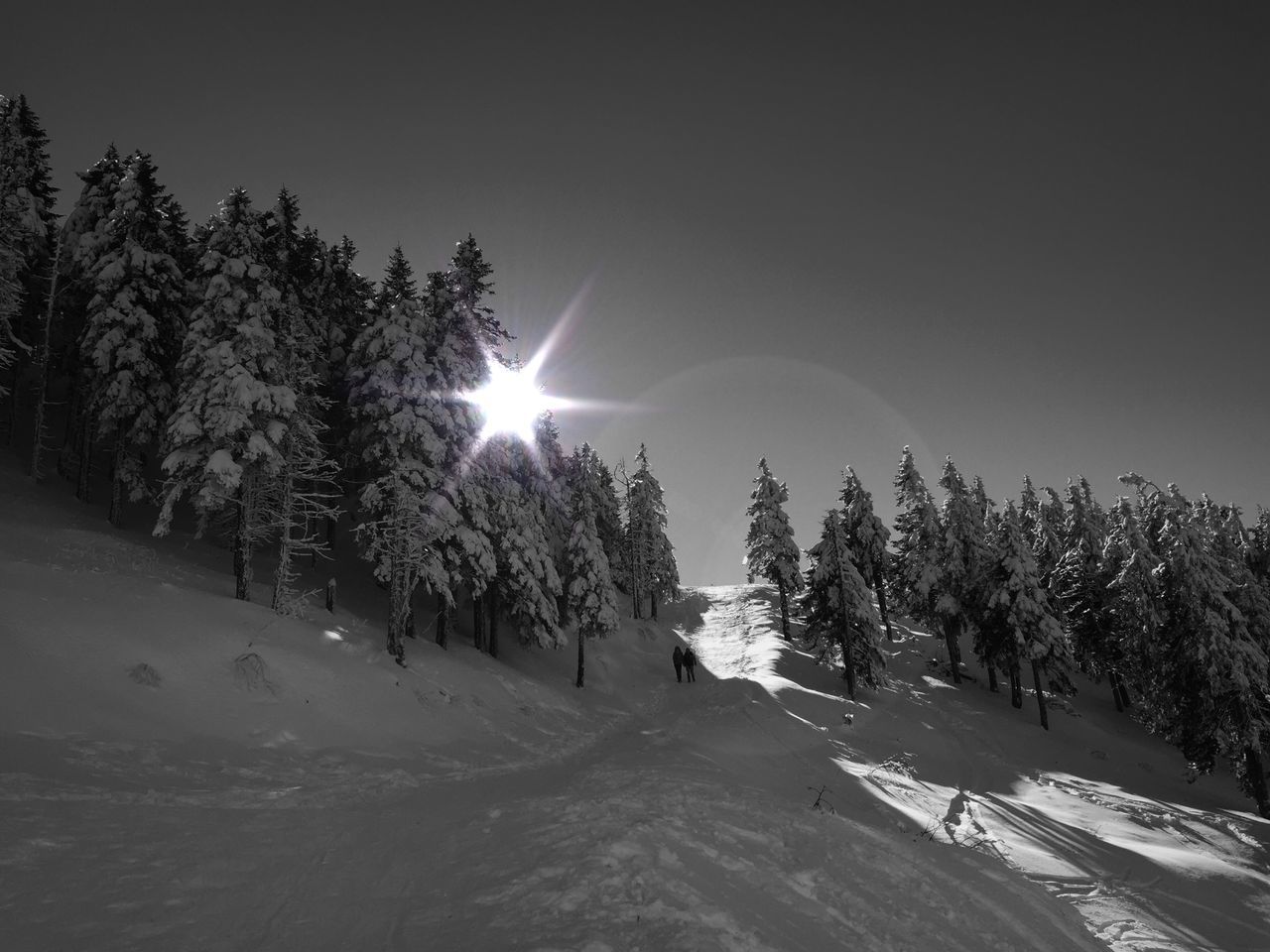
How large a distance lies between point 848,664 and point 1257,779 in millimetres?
16061

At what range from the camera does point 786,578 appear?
4566 cm

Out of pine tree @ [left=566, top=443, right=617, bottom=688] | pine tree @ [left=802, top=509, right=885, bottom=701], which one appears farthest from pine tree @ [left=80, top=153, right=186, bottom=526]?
pine tree @ [left=802, top=509, right=885, bottom=701]

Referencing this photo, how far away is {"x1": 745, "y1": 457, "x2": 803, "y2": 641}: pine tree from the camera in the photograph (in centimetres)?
4594

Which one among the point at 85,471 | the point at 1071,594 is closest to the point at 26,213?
the point at 85,471

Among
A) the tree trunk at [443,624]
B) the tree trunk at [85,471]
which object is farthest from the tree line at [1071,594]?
the tree trunk at [85,471]

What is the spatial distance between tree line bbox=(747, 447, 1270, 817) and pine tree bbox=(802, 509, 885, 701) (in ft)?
0.26

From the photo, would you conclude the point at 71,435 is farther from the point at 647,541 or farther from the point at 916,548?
the point at 916,548

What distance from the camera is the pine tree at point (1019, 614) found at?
1325 inches

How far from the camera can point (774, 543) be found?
46375mm

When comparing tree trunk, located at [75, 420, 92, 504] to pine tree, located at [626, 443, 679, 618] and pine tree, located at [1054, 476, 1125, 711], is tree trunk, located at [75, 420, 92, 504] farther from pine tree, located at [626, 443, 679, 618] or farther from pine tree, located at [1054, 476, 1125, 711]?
pine tree, located at [1054, 476, 1125, 711]

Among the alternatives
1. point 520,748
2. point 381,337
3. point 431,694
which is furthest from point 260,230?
point 520,748

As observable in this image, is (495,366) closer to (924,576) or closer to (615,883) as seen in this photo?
(615,883)

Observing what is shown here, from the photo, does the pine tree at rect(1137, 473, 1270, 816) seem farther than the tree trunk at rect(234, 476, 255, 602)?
Yes

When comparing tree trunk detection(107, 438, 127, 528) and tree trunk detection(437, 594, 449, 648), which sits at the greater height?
tree trunk detection(107, 438, 127, 528)
